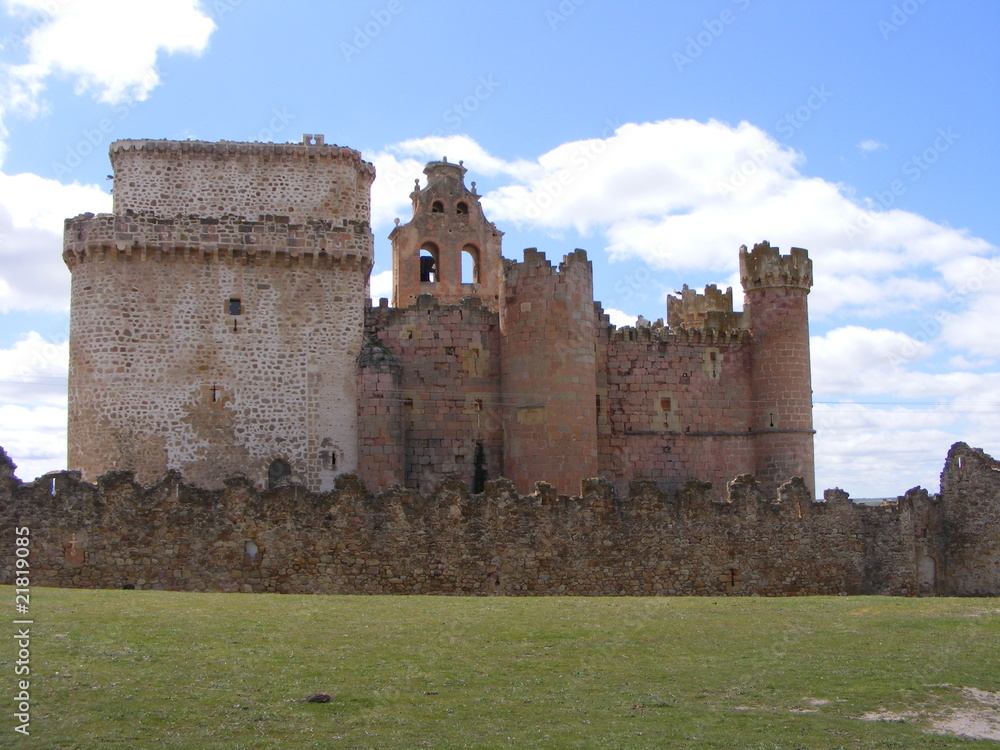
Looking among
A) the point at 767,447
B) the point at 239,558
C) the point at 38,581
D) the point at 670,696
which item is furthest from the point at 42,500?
the point at 767,447

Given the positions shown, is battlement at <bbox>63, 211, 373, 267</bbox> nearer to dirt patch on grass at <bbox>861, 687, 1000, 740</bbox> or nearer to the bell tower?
the bell tower

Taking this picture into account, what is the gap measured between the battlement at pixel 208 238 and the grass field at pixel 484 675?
13.5 meters

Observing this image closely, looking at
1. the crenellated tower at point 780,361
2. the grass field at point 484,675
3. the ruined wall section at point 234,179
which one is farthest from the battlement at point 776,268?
the grass field at point 484,675

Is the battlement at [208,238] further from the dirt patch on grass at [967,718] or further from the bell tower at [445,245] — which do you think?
the dirt patch on grass at [967,718]

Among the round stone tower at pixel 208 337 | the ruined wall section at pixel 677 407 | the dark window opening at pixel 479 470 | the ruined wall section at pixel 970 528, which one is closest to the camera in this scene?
the ruined wall section at pixel 970 528

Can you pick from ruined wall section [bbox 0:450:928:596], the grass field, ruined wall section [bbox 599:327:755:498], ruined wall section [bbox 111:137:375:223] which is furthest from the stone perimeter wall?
ruined wall section [bbox 111:137:375:223]

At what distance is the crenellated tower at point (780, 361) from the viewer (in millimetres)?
36438

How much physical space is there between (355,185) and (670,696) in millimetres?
24316

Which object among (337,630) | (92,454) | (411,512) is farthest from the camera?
(92,454)

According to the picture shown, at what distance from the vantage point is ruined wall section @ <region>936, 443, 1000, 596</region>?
2898 cm

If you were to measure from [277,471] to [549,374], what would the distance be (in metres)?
8.08

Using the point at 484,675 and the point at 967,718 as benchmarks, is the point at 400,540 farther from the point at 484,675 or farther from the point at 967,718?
the point at 967,718

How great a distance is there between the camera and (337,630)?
56.6 ft

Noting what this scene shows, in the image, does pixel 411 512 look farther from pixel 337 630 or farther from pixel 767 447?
pixel 767 447
